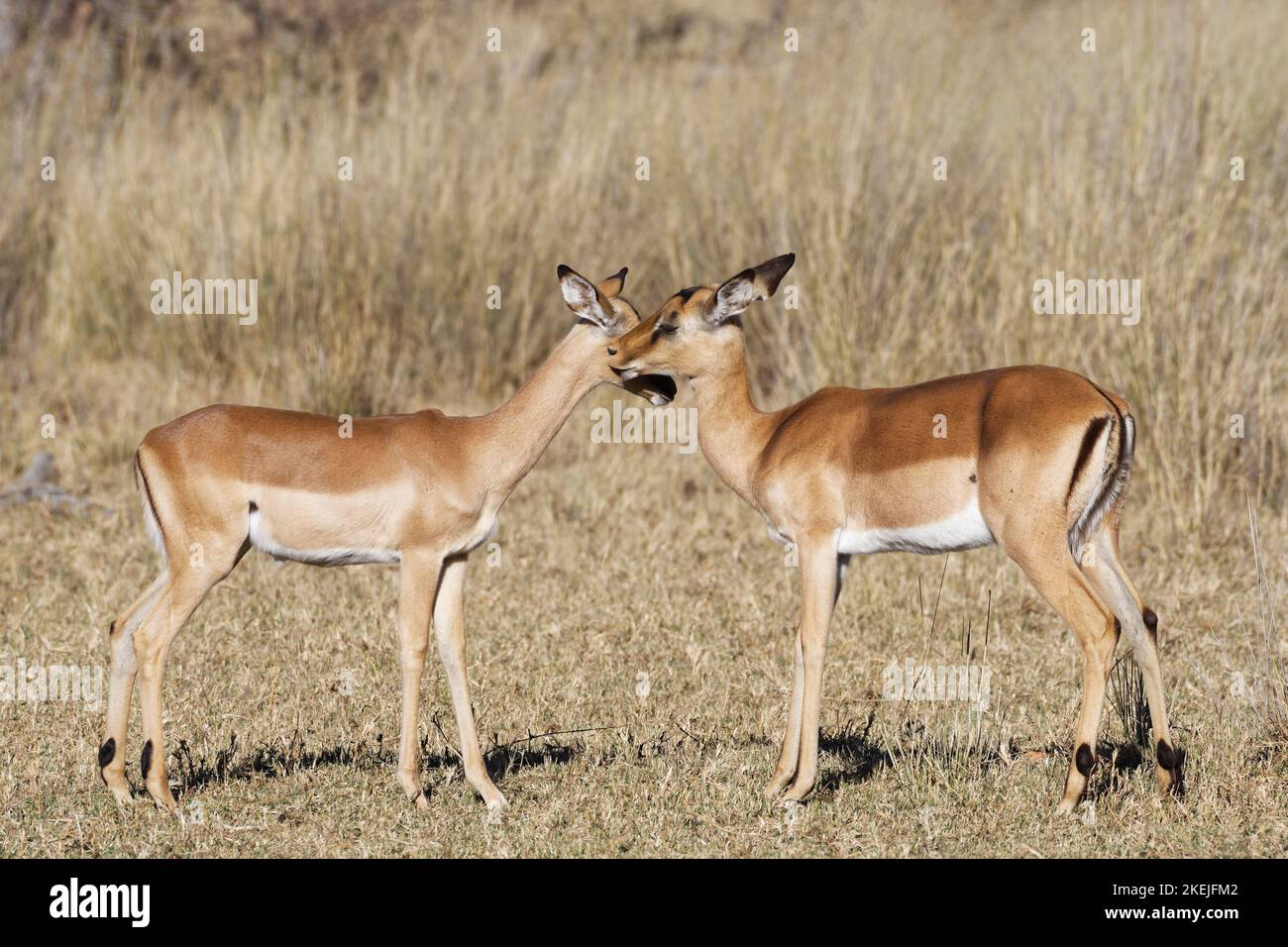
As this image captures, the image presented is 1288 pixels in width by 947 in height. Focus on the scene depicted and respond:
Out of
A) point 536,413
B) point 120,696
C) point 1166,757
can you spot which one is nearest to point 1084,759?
point 1166,757

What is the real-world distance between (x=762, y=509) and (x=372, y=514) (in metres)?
1.34

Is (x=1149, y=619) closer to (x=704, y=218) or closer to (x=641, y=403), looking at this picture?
(x=641, y=403)

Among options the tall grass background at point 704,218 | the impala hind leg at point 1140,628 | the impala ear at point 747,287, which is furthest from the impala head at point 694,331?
the tall grass background at point 704,218

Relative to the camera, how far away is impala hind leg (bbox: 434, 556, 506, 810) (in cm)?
532

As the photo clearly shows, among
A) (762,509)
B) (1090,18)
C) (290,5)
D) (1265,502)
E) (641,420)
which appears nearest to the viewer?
(762,509)

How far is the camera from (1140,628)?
5.34 meters

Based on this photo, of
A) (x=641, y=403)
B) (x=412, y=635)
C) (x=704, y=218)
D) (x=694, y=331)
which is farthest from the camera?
(x=704, y=218)

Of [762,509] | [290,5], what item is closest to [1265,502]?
[762,509]

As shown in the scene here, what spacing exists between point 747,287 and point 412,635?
Answer: 64.2 inches

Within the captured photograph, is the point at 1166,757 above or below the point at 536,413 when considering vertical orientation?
below

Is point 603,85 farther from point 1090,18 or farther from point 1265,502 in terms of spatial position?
point 1265,502

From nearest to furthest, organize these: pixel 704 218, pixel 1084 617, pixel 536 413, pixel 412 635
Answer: pixel 1084 617 < pixel 412 635 < pixel 536 413 < pixel 704 218

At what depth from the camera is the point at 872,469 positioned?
17.6 feet

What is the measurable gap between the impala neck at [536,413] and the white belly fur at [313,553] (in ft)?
1.40
